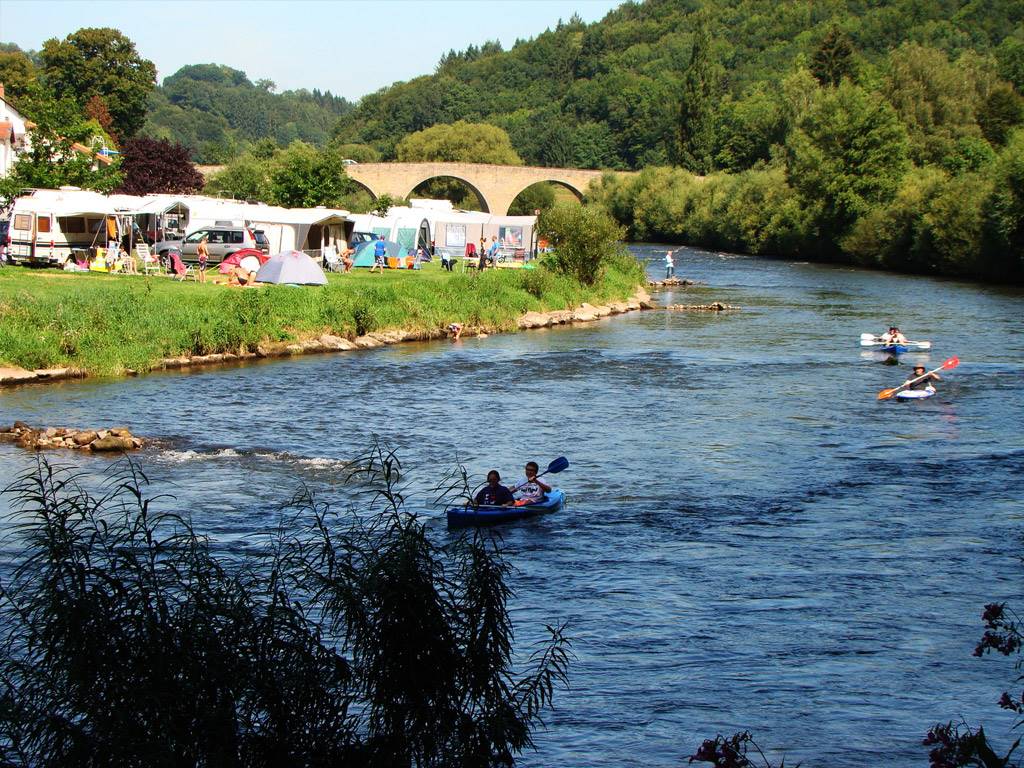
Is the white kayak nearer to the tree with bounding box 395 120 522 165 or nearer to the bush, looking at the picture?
the bush

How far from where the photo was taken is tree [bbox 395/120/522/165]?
110688mm

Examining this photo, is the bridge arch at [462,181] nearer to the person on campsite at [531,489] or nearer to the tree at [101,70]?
the tree at [101,70]

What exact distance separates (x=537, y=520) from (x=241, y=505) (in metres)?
3.56

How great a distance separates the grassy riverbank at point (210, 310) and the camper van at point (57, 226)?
6.39ft

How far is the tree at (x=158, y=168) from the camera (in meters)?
63.4

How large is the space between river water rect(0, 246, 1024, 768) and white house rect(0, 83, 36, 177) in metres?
28.5

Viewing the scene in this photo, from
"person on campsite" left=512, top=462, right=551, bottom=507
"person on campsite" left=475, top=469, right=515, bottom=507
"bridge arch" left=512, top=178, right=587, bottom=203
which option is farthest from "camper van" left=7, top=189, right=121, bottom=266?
"bridge arch" left=512, top=178, right=587, bottom=203

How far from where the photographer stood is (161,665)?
249 inches

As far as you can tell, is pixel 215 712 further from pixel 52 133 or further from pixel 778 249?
pixel 778 249

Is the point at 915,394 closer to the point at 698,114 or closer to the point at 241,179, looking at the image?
the point at 241,179

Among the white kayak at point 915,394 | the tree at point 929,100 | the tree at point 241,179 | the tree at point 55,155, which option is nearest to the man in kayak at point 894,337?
the white kayak at point 915,394

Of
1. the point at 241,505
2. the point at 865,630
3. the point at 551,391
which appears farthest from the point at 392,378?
the point at 865,630

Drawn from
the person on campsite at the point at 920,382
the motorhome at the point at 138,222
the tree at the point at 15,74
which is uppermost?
the tree at the point at 15,74

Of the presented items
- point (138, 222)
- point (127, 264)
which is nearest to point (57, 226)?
point (127, 264)
